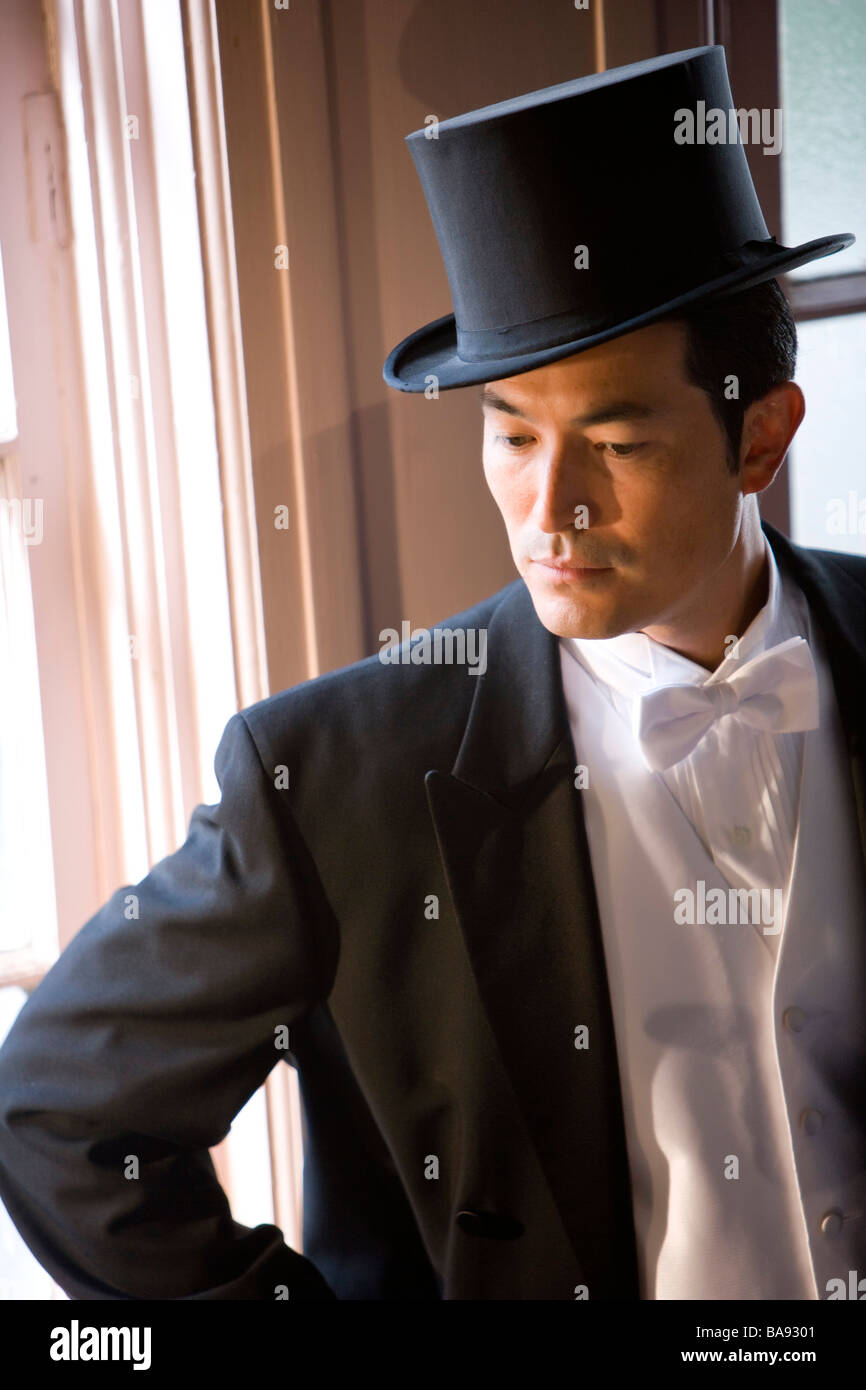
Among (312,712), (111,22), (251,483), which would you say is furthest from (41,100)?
(312,712)

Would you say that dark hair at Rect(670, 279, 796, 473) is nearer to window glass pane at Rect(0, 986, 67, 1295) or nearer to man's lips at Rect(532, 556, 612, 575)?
man's lips at Rect(532, 556, 612, 575)

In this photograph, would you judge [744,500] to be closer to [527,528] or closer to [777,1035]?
[527,528]

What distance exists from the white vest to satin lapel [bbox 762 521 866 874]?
103 millimetres

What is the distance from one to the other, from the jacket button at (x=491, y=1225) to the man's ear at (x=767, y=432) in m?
0.81

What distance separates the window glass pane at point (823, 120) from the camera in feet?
5.45

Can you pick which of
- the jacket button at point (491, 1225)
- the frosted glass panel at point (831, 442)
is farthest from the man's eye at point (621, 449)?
the jacket button at point (491, 1225)

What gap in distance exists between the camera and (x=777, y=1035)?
1.26 metres

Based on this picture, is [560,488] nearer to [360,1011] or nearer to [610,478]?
[610,478]

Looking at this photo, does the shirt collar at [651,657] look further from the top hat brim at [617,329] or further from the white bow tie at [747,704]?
the top hat brim at [617,329]

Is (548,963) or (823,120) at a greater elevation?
(823,120)

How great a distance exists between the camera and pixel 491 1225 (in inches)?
49.3

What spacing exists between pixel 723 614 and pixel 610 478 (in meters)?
0.28

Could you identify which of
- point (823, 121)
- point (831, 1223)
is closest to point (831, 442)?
point (823, 121)

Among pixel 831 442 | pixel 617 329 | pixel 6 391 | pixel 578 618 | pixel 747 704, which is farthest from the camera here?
pixel 831 442
